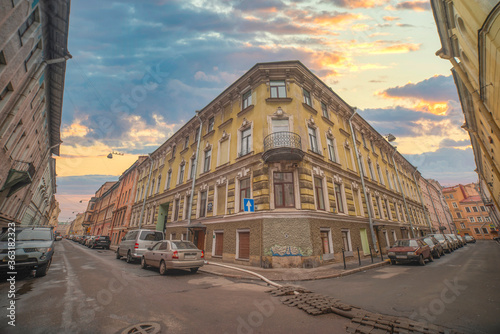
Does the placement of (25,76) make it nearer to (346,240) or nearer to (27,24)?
(27,24)

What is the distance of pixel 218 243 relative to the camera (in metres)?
14.5

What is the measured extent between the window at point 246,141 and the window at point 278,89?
3297mm

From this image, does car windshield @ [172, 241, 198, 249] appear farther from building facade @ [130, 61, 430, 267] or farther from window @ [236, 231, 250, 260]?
window @ [236, 231, 250, 260]

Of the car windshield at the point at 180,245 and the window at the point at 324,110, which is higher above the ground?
the window at the point at 324,110

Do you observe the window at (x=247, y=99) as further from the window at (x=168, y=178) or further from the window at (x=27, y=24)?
the window at (x=168, y=178)

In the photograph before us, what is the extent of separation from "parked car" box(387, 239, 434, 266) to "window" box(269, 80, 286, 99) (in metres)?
13.0

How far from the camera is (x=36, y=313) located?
412 cm

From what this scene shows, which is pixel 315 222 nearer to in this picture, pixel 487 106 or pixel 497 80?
pixel 497 80

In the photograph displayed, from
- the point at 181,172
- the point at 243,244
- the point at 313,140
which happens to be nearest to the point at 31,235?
the point at 243,244

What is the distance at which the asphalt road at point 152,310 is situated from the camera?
3.65 meters

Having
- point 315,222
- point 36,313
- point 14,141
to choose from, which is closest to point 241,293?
point 36,313

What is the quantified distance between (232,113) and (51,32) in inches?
457

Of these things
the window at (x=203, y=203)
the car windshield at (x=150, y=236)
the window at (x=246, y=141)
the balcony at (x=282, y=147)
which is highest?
the window at (x=246, y=141)

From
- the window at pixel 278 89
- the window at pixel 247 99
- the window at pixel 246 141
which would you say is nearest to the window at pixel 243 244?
the window at pixel 246 141
